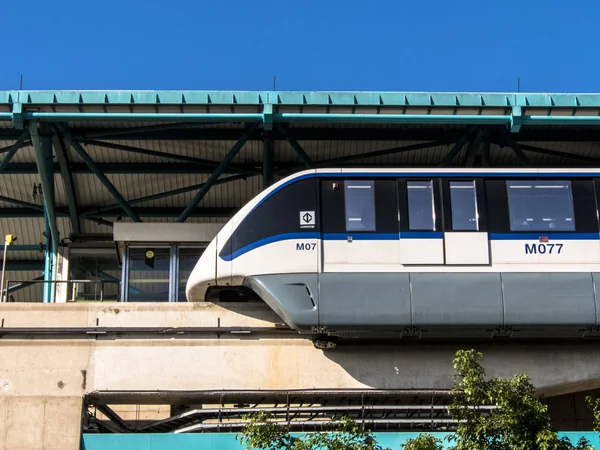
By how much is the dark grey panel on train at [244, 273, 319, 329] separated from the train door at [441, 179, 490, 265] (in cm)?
297

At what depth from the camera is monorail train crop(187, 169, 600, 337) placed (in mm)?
20188

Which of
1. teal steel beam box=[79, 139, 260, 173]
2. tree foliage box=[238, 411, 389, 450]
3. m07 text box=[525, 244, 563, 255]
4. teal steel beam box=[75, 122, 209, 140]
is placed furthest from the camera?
teal steel beam box=[79, 139, 260, 173]

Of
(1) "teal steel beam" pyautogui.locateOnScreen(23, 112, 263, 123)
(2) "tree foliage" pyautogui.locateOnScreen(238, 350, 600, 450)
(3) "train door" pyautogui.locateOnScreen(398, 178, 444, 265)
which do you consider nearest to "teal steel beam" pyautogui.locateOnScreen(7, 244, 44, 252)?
(1) "teal steel beam" pyautogui.locateOnScreen(23, 112, 263, 123)

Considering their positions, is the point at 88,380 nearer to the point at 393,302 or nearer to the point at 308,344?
the point at 308,344

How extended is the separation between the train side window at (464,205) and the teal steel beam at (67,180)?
11.2 metres

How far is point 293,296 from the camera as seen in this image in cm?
2022

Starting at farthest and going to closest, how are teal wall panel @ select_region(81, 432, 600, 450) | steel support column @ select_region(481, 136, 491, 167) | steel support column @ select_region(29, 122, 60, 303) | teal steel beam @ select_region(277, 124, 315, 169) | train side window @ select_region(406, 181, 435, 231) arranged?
teal steel beam @ select_region(277, 124, 315, 169)
steel support column @ select_region(481, 136, 491, 167)
steel support column @ select_region(29, 122, 60, 303)
train side window @ select_region(406, 181, 435, 231)
teal wall panel @ select_region(81, 432, 600, 450)

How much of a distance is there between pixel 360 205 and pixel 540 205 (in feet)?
13.0

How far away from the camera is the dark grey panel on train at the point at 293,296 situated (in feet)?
65.7

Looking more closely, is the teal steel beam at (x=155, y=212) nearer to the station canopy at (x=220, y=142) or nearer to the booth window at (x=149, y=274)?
the station canopy at (x=220, y=142)

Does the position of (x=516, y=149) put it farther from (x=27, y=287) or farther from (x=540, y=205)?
(x=27, y=287)

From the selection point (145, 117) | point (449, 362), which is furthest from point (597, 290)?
point (145, 117)

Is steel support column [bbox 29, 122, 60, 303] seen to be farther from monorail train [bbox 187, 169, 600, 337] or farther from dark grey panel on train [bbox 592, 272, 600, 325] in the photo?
dark grey panel on train [bbox 592, 272, 600, 325]

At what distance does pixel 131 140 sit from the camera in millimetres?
27219
